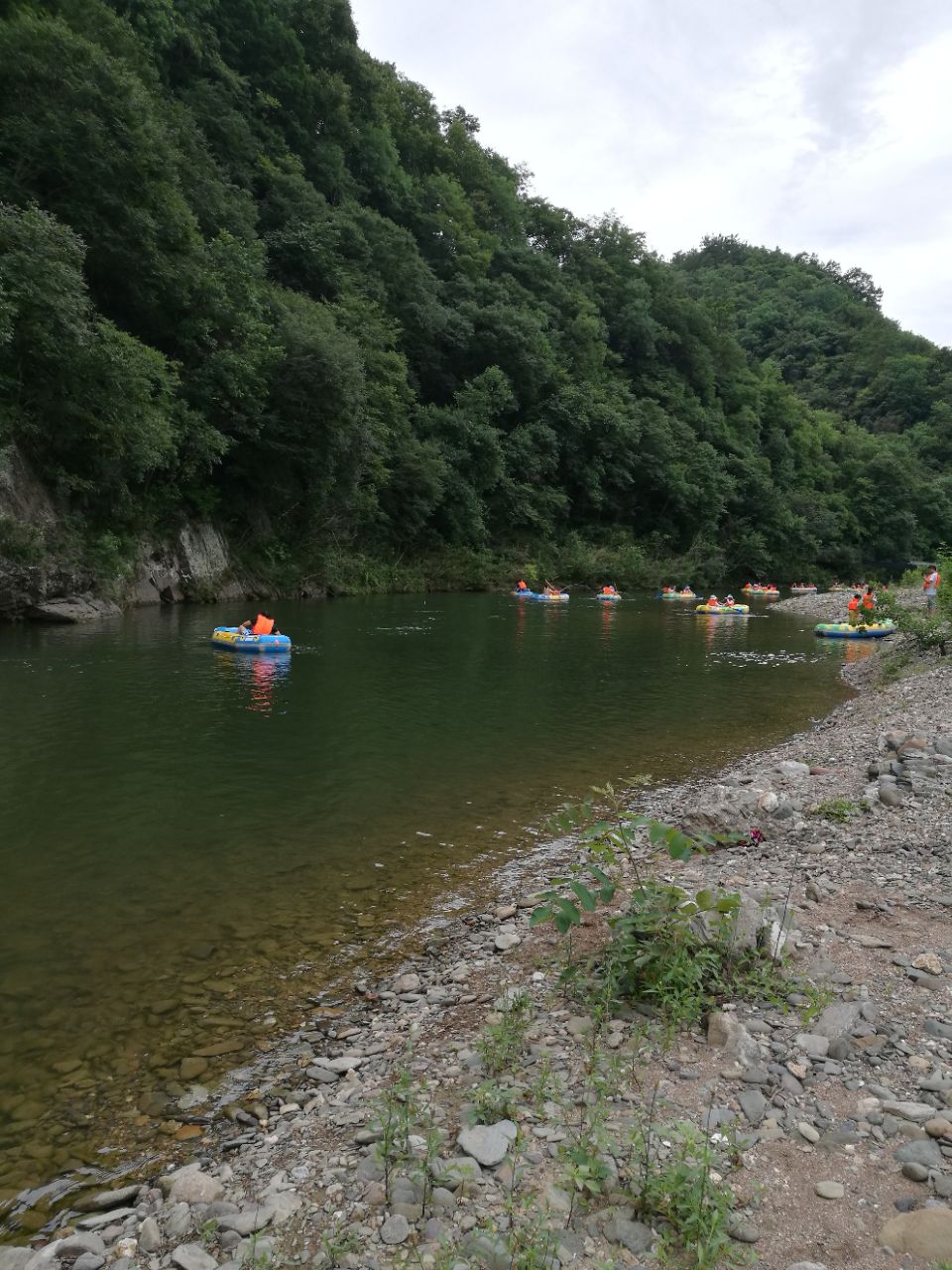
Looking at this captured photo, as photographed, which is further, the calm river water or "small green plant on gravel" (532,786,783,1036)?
the calm river water

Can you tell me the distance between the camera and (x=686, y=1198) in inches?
109

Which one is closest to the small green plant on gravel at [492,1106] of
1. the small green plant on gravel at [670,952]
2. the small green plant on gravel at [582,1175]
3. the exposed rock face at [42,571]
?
the small green plant on gravel at [582,1175]

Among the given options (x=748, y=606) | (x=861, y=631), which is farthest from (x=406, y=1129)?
(x=748, y=606)

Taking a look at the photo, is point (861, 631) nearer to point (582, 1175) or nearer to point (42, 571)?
point (42, 571)

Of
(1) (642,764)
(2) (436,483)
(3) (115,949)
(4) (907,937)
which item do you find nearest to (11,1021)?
(3) (115,949)

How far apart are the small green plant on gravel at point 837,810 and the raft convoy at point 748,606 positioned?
16.4m

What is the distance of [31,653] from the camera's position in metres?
16.9

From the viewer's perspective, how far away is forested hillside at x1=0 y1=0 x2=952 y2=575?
23.6 meters

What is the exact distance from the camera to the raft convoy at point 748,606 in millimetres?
26547

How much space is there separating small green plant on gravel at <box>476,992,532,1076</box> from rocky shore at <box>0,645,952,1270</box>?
2 centimetres

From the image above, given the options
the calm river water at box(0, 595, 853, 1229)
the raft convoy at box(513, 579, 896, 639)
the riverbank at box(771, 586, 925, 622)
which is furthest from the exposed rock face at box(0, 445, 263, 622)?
the riverbank at box(771, 586, 925, 622)

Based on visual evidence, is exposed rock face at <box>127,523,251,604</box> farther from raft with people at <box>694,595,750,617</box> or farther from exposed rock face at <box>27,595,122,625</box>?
raft with people at <box>694,595,750,617</box>

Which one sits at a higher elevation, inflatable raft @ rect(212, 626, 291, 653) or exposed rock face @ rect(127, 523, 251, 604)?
exposed rock face @ rect(127, 523, 251, 604)

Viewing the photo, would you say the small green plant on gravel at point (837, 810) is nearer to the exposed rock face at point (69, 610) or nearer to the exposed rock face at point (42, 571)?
the exposed rock face at point (42, 571)
